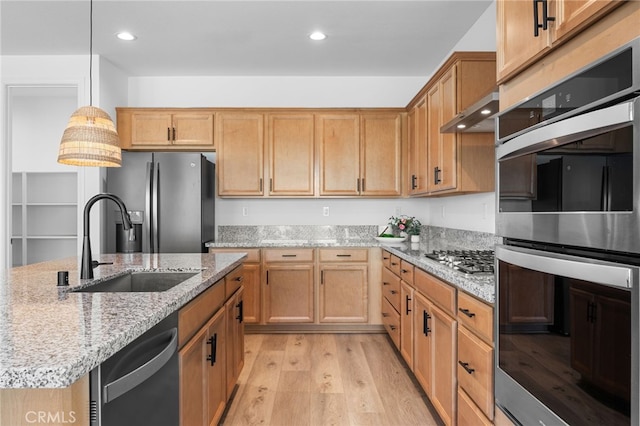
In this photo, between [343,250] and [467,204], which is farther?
[343,250]

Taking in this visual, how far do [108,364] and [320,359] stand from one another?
246cm

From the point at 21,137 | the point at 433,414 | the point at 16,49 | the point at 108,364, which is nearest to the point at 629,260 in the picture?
the point at 108,364

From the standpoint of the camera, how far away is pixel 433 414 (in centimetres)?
233

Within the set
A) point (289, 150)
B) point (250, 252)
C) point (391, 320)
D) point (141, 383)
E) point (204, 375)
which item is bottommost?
point (391, 320)

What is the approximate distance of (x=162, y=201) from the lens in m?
3.75

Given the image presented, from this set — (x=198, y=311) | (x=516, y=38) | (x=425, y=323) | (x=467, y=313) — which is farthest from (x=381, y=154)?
(x=198, y=311)

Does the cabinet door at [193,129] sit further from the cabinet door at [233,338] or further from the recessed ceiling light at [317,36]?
the cabinet door at [233,338]

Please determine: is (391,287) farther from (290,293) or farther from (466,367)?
(466,367)

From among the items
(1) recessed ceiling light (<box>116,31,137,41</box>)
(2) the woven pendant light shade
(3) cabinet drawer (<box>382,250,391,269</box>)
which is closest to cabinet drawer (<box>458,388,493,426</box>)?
(3) cabinet drawer (<box>382,250,391,269</box>)

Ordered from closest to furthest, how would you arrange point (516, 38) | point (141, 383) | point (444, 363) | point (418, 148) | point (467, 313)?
point (141, 383) < point (516, 38) < point (467, 313) < point (444, 363) < point (418, 148)

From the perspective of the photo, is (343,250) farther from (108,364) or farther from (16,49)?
(16,49)

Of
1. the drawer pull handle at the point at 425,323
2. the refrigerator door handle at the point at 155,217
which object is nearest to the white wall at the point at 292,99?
the refrigerator door handle at the point at 155,217

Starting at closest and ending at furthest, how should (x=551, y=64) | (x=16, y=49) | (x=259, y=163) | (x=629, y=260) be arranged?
1. (x=629, y=260)
2. (x=551, y=64)
3. (x=16, y=49)
4. (x=259, y=163)

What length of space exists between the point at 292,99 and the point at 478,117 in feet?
9.07
